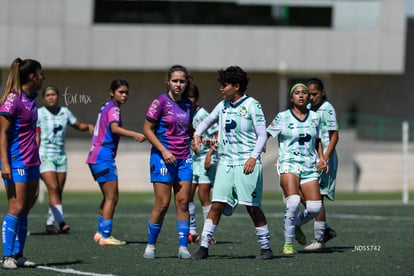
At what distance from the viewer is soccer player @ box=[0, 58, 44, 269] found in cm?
1055

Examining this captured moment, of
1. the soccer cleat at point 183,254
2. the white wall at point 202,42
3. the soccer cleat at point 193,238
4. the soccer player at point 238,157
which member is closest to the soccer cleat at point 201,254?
the soccer player at point 238,157

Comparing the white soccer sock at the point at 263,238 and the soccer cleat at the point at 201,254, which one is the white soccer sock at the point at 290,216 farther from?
the soccer cleat at the point at 201,254

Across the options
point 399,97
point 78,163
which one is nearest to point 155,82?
point 78,163

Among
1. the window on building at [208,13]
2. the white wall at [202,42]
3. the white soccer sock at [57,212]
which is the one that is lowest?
the white soccer sock at [57,212]

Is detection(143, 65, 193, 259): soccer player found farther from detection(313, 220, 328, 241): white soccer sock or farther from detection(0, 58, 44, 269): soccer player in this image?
detection(313, 220, 328, 241): white soccer sock

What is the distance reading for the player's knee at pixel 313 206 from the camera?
1242 cm

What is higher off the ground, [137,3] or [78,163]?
[137,3]

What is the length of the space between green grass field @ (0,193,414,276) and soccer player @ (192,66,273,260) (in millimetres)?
392

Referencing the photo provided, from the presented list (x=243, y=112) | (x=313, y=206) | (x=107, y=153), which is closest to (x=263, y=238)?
(x=313, y=206)

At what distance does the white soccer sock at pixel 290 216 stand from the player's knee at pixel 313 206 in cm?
22

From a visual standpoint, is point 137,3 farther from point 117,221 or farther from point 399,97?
point 117,221

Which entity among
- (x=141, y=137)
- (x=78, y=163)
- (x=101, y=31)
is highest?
(x=101, y=31)

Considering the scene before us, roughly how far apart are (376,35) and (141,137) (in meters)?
35.7

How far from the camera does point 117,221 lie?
60.1ft
